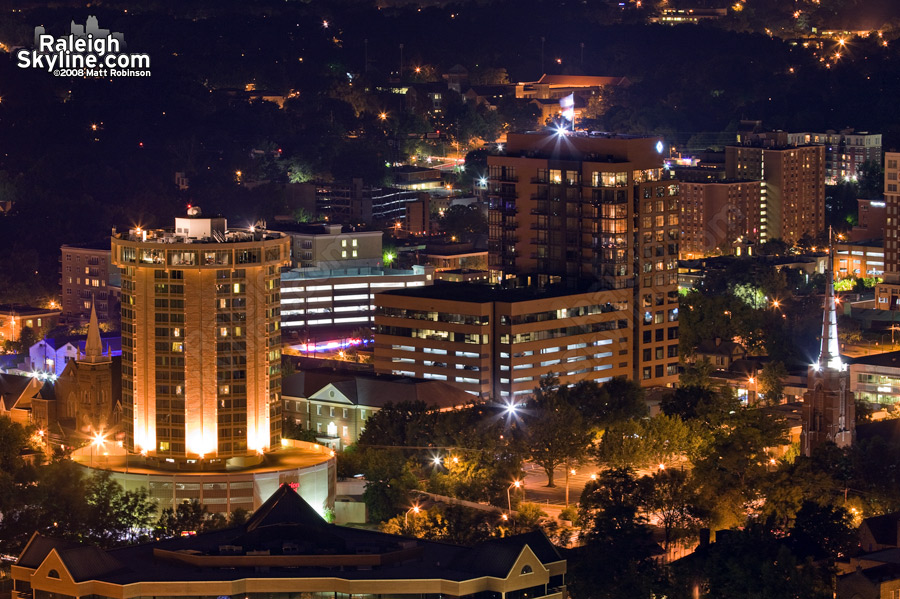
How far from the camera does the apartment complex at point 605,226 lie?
6156 inches

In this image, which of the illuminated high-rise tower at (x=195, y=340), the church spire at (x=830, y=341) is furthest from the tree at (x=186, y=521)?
the church spire at (x=830, y=341)

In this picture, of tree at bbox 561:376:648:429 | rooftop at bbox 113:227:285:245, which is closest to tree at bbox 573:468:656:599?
tree at bbox 561:376:648:429

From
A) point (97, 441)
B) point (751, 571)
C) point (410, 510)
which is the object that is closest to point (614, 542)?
point (751, 571)

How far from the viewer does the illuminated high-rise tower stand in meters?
125

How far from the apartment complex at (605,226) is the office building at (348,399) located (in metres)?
16.8

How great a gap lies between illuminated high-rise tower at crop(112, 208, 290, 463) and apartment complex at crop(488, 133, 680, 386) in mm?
34532

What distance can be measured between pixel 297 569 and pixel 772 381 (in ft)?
214

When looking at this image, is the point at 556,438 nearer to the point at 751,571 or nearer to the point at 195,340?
the point at 195,340

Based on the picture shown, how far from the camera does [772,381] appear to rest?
517 feet

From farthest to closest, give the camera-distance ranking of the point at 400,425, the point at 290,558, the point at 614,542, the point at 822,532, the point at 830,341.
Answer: the point at 400,425, the point at 830,341, the point at 822,532, the point at 614,542, the point at 290,558

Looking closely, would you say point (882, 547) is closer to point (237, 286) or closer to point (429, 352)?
point (237, 286)

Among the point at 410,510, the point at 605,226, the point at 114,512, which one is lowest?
the point at 410,510

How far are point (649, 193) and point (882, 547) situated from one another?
52.0 meters

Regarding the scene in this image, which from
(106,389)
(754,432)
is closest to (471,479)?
(754,432)
